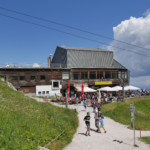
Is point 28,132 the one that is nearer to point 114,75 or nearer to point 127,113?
point 127,113

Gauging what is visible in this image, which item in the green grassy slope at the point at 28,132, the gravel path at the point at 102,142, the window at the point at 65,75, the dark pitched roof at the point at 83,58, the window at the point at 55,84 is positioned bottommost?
the gravel path at the point at 102,142

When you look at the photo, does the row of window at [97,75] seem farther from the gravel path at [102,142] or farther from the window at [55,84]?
the gravel path at [102,142]

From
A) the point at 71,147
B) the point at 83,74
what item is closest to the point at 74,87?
the point at 83,74

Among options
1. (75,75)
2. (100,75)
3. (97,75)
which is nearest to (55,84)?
(75,75)

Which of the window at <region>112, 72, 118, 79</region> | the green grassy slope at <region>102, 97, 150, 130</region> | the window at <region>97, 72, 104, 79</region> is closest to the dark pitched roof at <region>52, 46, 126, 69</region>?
the window at <region>97, 72, 104, 79</region>

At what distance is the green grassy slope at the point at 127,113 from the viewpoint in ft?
64.4

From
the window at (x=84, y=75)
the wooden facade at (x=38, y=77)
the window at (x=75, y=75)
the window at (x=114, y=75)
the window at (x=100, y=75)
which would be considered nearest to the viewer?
the wooden facade at (x=38, y=77)

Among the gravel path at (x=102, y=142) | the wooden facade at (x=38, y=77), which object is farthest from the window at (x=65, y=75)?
the gravel path at (x=102, y=142)

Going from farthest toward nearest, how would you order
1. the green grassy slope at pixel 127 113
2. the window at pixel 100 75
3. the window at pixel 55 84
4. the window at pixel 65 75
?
the window at pixel 100 75 < the window at pixel 65 75 < the window at pixel 55 84 < the green grassy slope at pixel 127 113

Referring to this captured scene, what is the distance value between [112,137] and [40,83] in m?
24.6

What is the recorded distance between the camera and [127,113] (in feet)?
76.3

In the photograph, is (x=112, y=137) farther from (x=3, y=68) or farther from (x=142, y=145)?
(x=3, y=68)

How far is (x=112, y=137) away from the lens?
43.8 feet

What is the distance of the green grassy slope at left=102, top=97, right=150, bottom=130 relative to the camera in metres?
19.6
